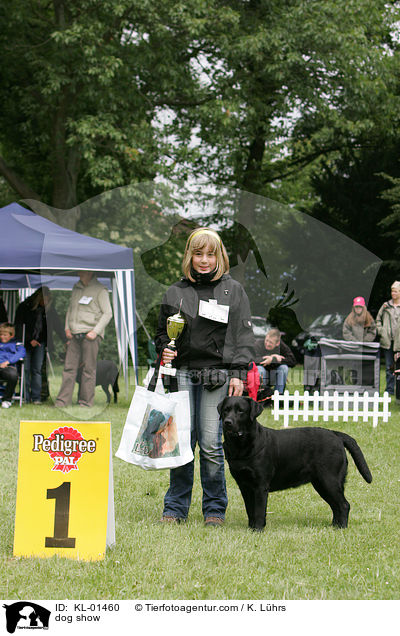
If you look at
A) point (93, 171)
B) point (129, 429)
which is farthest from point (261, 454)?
point (93, 171)

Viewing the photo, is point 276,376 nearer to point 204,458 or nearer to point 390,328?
point 390,328

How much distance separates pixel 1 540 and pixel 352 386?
6.47m

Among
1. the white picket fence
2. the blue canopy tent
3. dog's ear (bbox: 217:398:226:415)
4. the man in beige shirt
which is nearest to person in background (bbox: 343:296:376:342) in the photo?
the white picket fence

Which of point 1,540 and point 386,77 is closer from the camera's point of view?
point 1,540

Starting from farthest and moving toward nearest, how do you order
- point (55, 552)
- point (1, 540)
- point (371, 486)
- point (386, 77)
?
point (386, 77)
point (371, 486)
point (1, 540)
point (55, 552)

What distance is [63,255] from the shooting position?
845 centimetres

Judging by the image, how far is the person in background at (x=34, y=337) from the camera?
9.52 m

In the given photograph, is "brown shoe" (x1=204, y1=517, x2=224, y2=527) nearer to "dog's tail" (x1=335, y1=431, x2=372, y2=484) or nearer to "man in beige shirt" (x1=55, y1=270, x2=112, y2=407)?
"dog's tail" (x1=335, y1=431, x2=372, y2=484)

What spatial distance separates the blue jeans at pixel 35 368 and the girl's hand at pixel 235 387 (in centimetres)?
611

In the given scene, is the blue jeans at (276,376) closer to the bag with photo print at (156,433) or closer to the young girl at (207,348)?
the young girl at (207,348)

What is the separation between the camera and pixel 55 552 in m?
3.21

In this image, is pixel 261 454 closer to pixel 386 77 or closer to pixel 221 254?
pixel 221 254

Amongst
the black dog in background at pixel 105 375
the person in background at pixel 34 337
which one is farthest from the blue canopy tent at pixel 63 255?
the person in background at pixel 34 337

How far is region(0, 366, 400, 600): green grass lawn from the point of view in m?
2.82
